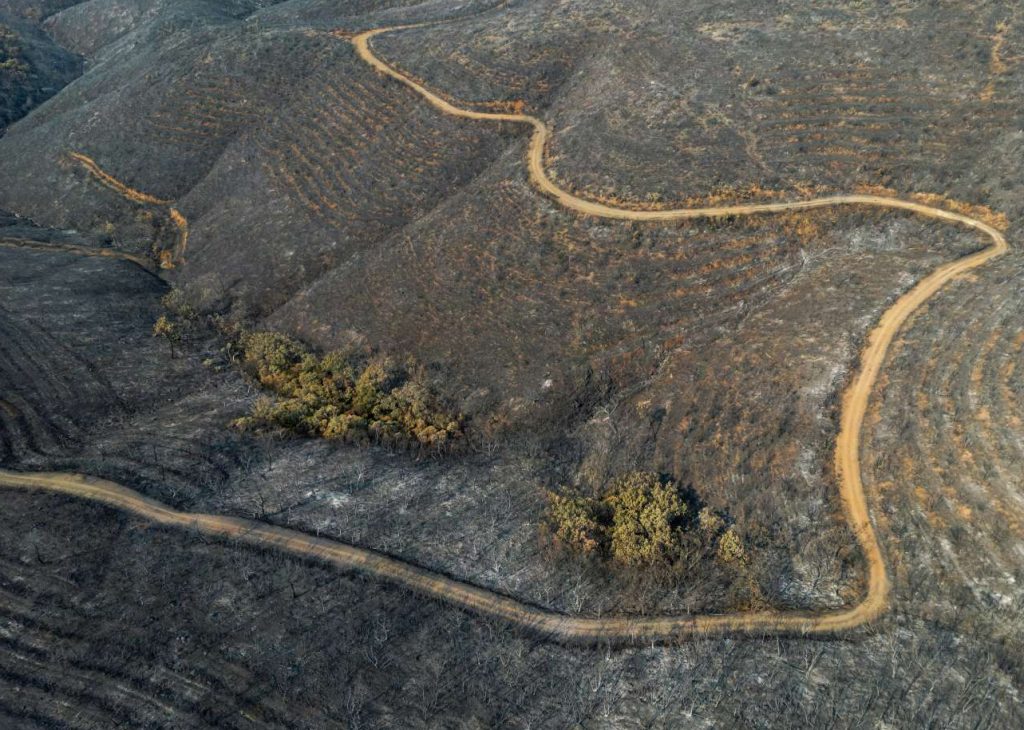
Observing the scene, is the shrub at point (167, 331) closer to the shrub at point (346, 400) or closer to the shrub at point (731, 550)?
the shrub at point (346, 400)

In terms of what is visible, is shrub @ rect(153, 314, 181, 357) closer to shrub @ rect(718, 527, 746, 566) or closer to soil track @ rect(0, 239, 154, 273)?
soil track @ rect(0, 239, 154, 273)

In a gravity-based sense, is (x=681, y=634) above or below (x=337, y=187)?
below

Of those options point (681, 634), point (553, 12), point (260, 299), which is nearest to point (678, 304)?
point (681, 634)

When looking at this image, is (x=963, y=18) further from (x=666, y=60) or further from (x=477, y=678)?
(x=477, y=678)

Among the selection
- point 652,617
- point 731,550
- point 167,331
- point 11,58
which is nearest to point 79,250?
point 167,331

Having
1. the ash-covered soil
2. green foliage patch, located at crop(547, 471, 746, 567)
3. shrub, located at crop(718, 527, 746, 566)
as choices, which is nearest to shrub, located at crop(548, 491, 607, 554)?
green foliage patch, located at crop(547, 471, 746, 567)

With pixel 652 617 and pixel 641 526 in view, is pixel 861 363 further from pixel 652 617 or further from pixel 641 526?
pixel 652 617

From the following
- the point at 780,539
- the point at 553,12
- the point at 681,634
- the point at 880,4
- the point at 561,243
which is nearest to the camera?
the point at 681,634
